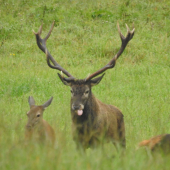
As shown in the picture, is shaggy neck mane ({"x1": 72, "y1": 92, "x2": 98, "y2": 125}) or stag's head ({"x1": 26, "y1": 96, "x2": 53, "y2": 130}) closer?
stag's head ({"x1": 26, "y1": 96, "x2": 53, "y2": 130})

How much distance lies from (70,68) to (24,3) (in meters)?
8.40

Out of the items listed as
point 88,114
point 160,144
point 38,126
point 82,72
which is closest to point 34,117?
point 38,126

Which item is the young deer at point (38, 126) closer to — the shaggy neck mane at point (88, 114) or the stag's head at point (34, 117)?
the stag's head at point (34, 117)

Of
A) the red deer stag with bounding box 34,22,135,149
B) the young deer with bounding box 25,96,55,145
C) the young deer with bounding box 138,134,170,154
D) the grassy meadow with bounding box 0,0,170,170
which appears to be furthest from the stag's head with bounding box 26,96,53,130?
the young deer with bounding box 138,134,170,154

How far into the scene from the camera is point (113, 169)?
340cm

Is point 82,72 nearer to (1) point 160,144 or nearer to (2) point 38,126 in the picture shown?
(2) point 38,126

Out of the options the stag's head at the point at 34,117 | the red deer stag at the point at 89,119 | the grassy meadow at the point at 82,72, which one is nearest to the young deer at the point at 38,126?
the stag's head at the point at 34,117

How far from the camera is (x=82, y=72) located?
11586mm

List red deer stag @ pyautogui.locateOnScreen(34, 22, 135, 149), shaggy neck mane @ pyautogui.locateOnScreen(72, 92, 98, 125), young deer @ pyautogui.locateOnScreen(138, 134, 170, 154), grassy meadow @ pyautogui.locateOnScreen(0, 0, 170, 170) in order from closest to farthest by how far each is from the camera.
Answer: grassy meadow @ pyautogui.locateOnScreen(0, 0, 170, 170)
young deer @ pyautogui.locateOnScreen(138, 134, 170, 154)
red deer stag @ pyautogui.locateOnScreen(34, 22, 135, 149)
shaggy neck mane @ pyautogui.locateOnScreen(72, 92, 98, 125)

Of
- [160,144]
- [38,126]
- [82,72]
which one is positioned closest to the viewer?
[160,144]

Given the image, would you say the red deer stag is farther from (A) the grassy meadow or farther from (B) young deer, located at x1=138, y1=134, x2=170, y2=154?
(B) young deer, located at x1=138, y1=134, x2=170, y2=154

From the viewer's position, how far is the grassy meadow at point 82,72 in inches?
145

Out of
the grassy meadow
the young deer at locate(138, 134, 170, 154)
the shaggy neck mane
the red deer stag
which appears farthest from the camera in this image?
the shaggy neck mane

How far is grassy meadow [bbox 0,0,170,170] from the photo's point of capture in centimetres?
368
